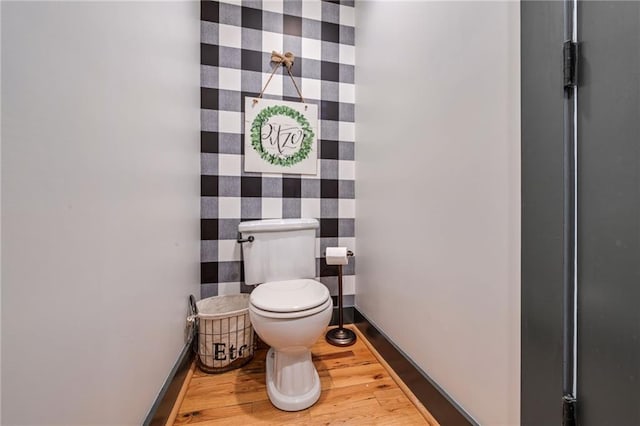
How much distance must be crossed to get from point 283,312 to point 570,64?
3.76 feet

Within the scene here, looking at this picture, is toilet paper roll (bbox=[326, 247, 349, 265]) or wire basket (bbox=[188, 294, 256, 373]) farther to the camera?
toilet paper roll (bbox=[326, 247, 349, 265])

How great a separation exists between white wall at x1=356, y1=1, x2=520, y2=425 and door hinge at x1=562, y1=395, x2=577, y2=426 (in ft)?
0.40

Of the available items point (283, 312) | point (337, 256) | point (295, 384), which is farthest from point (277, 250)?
point (295, 384)

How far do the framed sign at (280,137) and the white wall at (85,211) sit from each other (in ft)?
2.14

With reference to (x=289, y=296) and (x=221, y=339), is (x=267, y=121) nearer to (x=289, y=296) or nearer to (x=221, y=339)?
(x=289, y=296)

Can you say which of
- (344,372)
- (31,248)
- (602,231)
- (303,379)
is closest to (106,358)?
(31,248)

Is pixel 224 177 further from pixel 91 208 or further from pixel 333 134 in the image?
pixel 91 208

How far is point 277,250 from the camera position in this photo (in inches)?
63.4

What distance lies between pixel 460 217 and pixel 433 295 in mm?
357

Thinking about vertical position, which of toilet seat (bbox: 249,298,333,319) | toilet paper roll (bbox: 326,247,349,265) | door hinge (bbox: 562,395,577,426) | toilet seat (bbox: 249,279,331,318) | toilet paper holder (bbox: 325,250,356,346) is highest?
toilet paper roll (bbox: 326,247,349,265)

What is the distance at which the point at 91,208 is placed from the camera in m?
0.68

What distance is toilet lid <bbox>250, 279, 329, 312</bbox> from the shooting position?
115 cm

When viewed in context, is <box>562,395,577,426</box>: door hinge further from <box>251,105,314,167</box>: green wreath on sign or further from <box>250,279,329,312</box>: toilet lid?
<box>251,105,314,167</box>: green wreath on sign

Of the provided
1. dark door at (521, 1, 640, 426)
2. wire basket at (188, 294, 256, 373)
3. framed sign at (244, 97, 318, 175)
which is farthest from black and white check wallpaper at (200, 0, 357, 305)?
dark door at (521, 1, 640, 426)
